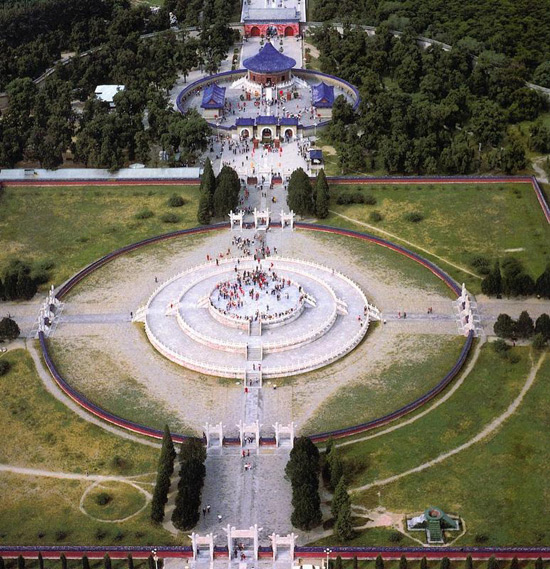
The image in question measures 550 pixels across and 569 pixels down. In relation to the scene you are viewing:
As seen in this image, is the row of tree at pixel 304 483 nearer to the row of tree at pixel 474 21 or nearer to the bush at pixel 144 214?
the bush at pixel 144 214

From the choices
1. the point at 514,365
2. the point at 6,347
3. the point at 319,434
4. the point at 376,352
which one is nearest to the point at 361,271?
the point at 376,352

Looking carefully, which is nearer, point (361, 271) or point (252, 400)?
point (252, 400)

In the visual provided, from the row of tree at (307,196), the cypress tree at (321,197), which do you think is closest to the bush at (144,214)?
the row of tree at (307,196)

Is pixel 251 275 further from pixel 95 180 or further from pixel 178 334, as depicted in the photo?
pixel 95 180

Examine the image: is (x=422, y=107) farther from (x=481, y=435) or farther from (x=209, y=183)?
(x=481, y=435)

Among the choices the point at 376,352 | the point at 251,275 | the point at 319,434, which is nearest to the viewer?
the point at 319,434

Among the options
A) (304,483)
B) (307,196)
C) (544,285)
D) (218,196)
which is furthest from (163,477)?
(307,196)
